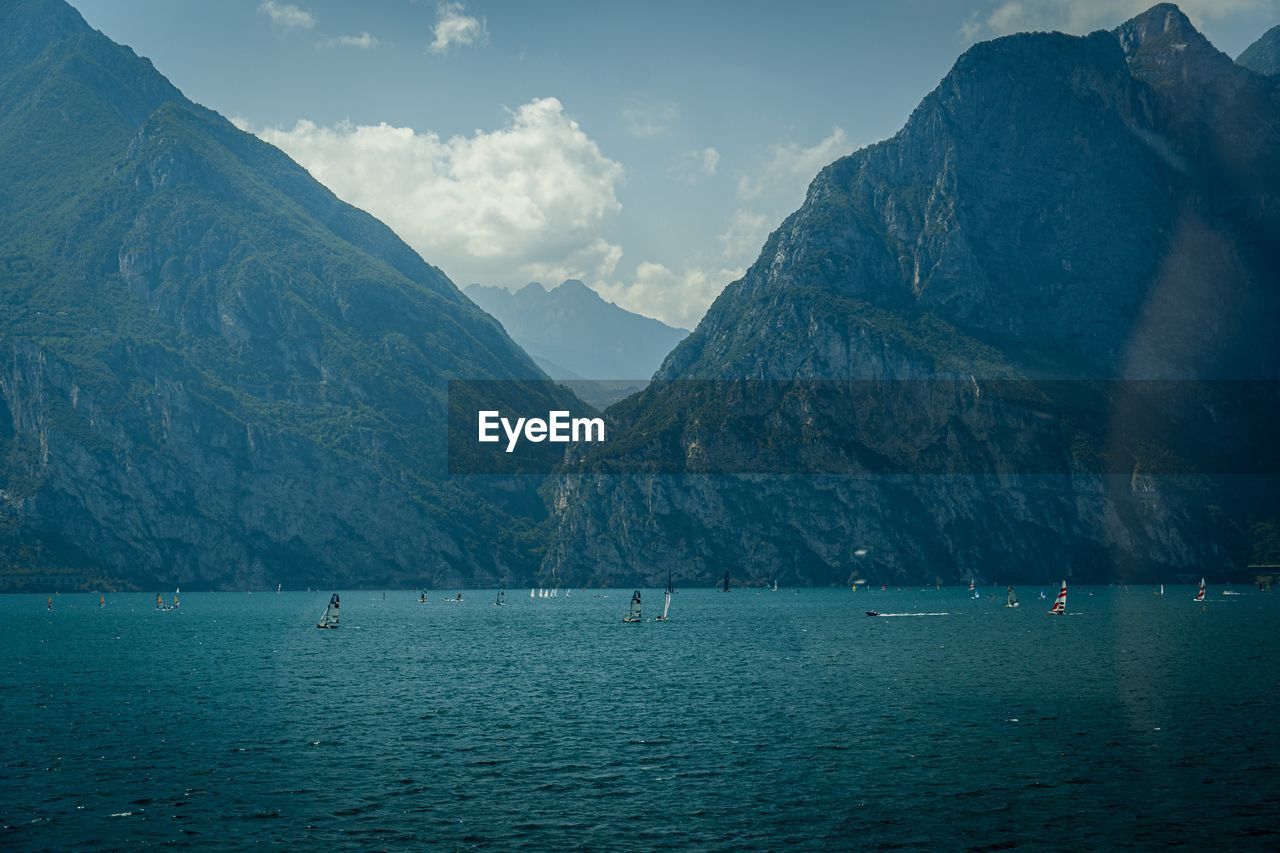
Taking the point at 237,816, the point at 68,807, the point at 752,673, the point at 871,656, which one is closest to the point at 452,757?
the point at 237,816

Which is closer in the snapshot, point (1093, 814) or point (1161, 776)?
point (1093, 814)

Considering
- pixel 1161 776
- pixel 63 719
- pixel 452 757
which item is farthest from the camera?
pixel 63 719

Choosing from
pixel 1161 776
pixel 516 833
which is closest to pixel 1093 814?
pixel 1161 776

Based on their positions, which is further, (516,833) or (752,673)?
(752,673)

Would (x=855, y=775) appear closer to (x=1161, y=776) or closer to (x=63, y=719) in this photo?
(x=1161, y=776)

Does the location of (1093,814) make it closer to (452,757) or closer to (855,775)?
(855,775)

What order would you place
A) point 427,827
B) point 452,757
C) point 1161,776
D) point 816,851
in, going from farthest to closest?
1. point 452,757
2. point 1161,776
3. point 427,827
4. point 816,851
